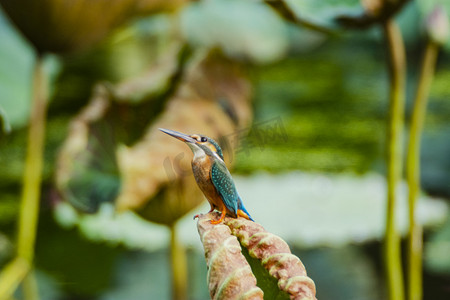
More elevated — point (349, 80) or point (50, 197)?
point (349, 80)

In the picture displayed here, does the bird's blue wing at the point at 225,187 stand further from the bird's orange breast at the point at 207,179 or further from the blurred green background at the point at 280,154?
the blurred green background at the point at 280,154

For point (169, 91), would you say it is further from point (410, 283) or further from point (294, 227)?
point (410, 283)

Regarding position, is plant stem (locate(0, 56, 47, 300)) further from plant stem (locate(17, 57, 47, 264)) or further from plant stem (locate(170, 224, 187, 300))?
plant stem (locate(170, 224, 187, 300))

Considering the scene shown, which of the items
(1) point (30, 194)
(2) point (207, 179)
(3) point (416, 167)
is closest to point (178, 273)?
(1) point (30, 194)

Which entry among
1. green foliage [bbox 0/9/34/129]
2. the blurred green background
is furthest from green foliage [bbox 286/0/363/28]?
green foliage [bbox 0/9/34/129]

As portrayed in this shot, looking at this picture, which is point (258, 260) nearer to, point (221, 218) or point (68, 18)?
point (221, 218)

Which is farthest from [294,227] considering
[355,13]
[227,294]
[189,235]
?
[227,294]
